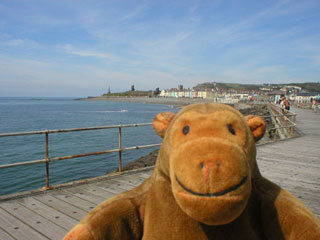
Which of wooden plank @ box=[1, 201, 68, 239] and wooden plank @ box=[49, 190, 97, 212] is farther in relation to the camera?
wooden plank @ box=[49, 190, 97, 212]

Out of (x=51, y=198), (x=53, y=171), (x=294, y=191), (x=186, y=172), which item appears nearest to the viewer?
(x=186, y=172)

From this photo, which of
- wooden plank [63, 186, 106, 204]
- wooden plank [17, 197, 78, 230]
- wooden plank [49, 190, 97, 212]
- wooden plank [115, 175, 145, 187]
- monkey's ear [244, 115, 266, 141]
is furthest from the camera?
wooden plank [115, 175, 145, 187]

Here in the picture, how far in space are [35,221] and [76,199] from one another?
2.49 ft

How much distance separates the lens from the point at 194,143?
1265 millimetres

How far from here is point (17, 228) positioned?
9.72 feet

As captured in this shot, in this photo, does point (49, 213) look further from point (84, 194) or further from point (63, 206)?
point (84, 194)

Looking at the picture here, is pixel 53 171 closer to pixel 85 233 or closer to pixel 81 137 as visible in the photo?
pixel 81 137

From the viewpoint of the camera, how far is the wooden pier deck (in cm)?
298

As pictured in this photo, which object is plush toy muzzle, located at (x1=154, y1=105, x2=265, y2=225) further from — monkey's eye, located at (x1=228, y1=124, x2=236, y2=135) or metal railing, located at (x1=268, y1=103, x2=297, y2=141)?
metal railing, located at (x1=268, y1=103, x2=297, y2=141)

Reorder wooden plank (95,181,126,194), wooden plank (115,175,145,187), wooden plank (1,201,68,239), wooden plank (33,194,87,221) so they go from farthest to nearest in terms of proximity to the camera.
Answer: wooden plank (115,175,145,187)
wooden plank (95,181,126,194)
wooden plank (33,194,87,221)
wooden plank (1,201,68,239)

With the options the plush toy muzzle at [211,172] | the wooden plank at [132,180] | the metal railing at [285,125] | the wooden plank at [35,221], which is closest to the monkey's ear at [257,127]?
the plush toy muzzle at [211,172]

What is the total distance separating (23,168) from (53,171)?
6.14 feet

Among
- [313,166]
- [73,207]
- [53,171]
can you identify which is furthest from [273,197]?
[53,171]

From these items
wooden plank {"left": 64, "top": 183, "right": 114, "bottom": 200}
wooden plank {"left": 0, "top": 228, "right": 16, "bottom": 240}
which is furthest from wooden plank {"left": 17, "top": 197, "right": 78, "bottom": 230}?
wooden plank {"left": 64, "top": 183, "right": 114, "bottom": 200}
